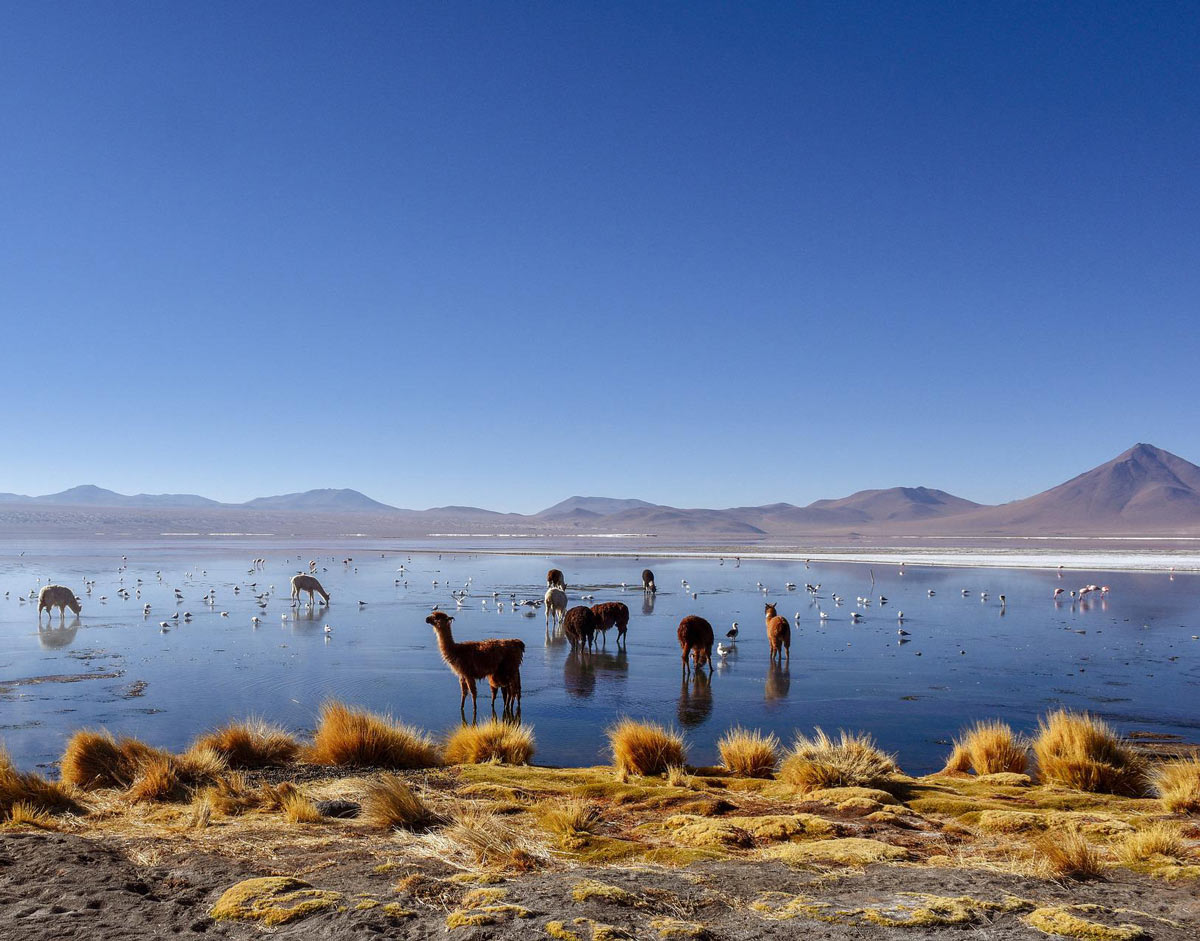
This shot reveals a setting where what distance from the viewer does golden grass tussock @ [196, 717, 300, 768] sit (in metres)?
9.52

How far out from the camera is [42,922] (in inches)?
182

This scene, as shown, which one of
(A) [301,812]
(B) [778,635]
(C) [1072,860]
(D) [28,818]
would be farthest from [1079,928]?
(B) [778,635]

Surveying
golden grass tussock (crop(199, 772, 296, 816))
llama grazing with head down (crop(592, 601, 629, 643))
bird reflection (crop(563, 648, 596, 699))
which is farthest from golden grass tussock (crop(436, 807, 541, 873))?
llama grazing with head down (crop(592, 601, 629, 643))

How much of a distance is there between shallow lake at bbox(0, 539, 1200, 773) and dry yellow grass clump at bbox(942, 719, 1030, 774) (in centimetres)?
45

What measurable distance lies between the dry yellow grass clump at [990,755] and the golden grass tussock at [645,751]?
3.48 metres

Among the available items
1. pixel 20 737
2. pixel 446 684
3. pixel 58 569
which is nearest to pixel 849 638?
pixel 446 684

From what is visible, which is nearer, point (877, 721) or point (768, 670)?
point (877, 721)

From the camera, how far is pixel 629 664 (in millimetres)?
17969

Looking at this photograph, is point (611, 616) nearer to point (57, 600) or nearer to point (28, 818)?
point (28, 818)

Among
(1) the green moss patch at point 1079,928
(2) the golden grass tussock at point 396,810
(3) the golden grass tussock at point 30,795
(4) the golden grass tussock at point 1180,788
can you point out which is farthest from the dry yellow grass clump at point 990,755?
(3) the golden grass tussock at point 30,795

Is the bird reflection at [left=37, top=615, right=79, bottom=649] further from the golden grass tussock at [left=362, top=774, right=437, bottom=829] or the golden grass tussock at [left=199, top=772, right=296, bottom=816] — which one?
the golden grass tussock at [left=362, top=774, right=437, bottom=829]

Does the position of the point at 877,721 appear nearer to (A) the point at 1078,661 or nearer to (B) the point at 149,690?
(A) the point at 1078,661

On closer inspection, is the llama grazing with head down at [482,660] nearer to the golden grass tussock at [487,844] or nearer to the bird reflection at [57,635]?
the golden grass tussock at [487,844]

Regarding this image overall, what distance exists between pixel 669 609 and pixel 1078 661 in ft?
42.0
